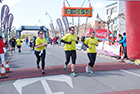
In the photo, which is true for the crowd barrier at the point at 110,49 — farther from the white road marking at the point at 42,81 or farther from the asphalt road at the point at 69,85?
the white road marking at the point at 42,81

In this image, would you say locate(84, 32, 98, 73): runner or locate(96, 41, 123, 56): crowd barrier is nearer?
locate(84, 32, 98, 73): runner

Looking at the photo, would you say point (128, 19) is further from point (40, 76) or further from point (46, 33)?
point (46, 33)

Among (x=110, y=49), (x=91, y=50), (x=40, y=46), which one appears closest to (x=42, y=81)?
(x=40, y=46)

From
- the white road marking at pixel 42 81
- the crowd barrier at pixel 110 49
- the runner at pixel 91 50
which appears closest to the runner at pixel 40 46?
the white road marking at pixel 42 81

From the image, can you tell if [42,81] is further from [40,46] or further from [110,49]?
[110,49]

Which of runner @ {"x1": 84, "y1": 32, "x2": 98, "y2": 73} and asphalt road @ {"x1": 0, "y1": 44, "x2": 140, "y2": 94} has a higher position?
runner @ {"x1": 84, "y1": 32, "x2": 98, "y2": 73}

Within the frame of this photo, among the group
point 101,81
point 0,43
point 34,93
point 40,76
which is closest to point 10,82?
point 40,76

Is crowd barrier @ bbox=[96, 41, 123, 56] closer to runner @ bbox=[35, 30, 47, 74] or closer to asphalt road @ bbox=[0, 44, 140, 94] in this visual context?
asphalt road @ bbox=[0, 44, 140, 94]

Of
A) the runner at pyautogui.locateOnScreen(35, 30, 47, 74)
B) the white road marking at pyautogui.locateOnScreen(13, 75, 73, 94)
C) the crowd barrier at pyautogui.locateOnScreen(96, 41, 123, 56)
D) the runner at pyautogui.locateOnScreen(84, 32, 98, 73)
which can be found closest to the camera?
the white road marking at pyautogui.locateOnScreen(13, 75, 73, 94)

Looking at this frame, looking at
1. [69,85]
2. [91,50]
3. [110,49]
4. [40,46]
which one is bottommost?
[69,85]

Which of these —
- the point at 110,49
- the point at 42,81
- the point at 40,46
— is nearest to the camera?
the point at 42,81

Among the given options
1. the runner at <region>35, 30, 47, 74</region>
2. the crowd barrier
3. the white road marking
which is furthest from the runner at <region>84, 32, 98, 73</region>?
the crowd barrier

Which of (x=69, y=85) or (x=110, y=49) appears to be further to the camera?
(x=110, y=49)

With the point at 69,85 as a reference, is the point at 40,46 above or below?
above
